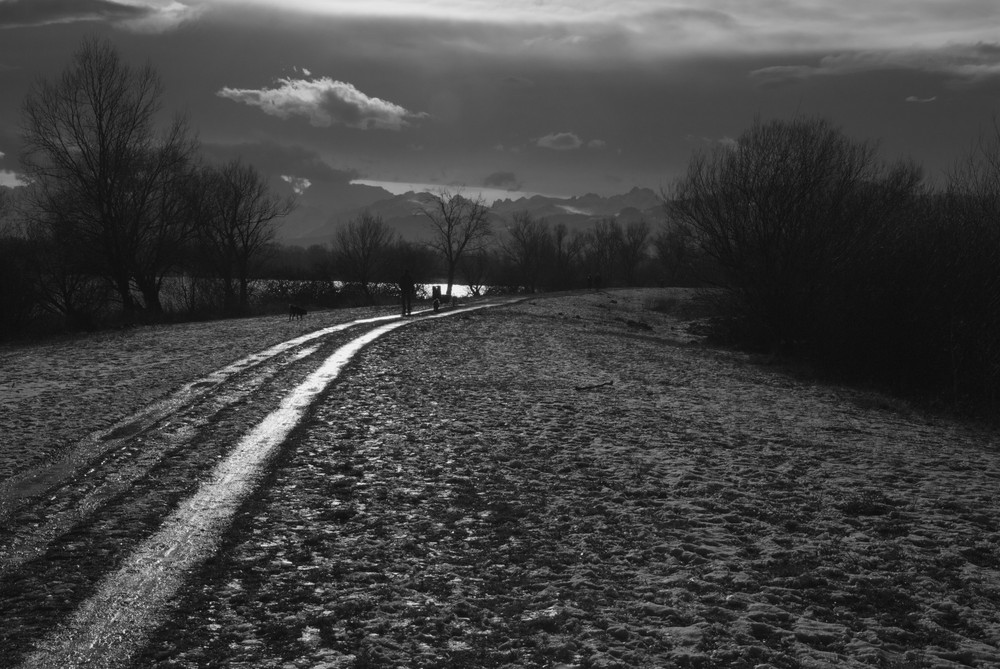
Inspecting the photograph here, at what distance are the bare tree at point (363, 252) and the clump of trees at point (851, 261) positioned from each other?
54.0 metres

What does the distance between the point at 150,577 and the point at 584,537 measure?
338 cm

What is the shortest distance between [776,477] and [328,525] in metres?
5.09

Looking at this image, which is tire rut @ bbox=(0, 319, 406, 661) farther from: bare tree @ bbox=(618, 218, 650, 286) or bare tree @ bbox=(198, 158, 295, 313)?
bare tree @ bbox=(618, 218, 650, 286)

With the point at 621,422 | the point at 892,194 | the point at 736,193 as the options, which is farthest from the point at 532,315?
the point at 621,422

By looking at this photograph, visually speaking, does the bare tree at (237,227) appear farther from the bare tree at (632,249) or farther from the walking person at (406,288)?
the bare tree at (632,249)

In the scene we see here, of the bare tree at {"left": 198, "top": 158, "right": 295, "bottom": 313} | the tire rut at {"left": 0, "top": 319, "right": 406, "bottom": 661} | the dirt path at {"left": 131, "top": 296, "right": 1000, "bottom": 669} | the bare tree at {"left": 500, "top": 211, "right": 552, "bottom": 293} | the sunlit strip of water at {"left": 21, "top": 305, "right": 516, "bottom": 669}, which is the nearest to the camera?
the sunlit strip of water at {"left": 21, "top": 305, "right": 516, "bottom": 669}

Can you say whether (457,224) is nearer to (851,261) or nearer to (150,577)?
(851,261)

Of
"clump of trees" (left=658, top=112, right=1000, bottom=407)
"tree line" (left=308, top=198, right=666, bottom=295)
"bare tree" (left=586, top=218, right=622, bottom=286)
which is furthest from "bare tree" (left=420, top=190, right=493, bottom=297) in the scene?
"bare tree" (left=586, top=218, right=622, bottom=286)

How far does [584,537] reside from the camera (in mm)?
5820

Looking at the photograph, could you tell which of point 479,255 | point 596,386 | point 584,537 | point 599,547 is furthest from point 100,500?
point 479,255

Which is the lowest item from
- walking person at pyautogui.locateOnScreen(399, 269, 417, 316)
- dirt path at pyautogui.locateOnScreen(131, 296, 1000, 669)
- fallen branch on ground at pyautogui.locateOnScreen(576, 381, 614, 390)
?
dirt path at pyautogui.locateOnScreen(131, 296, 1000, 669)

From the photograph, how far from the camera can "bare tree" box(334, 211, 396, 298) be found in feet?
259

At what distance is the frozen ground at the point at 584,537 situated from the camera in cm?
408

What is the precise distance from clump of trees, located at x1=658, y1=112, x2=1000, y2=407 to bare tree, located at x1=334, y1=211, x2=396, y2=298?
2128 inches
